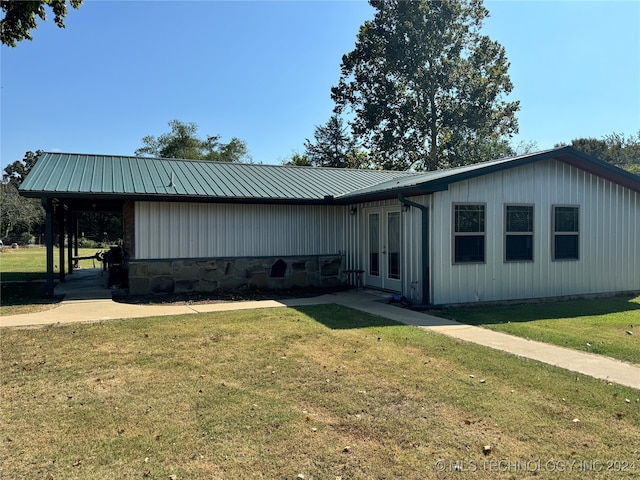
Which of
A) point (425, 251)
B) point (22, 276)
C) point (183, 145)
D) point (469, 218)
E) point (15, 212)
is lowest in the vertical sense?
point (22, 276)

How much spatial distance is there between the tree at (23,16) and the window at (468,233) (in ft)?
27.4

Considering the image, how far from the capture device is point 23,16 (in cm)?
787

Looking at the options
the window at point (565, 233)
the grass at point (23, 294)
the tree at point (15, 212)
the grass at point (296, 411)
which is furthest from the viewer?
the tree at point (15, 212)

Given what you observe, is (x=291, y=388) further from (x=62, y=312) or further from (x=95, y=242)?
(x=95, y=242)

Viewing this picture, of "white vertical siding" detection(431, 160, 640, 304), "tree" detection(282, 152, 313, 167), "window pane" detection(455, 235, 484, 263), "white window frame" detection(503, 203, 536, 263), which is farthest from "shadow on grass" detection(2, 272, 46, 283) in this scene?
"tree" detection(282, 152, 313, 167)

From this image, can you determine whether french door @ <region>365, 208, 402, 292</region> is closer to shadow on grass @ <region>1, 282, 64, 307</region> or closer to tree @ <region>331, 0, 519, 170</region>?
shadow on grass @ <region>1, 282, 64, 307</region>

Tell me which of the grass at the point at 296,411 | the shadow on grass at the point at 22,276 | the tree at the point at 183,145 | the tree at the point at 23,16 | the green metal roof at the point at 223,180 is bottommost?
the grass at the point at 296,411

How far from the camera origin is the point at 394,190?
10.0 metres

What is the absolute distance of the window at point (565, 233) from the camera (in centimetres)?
1097

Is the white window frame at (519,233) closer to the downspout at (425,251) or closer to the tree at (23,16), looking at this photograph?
the downspout at (425,251)

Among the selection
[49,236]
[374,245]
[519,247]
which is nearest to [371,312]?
[374,245]

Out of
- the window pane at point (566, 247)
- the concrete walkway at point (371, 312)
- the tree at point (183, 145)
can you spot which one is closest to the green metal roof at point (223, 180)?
the window pane at point (566, 247)

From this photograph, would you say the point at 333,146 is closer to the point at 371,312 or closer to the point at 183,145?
the point at 183,145

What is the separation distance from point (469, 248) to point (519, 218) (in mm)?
1540
